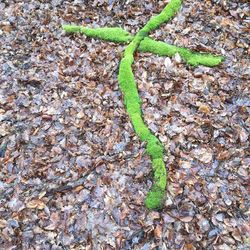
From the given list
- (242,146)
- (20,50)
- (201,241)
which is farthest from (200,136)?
(20,50)

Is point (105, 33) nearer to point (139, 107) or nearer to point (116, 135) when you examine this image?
point (139, 107)

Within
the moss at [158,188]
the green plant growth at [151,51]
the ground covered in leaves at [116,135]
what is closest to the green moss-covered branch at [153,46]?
the green plant growth at [151,51]

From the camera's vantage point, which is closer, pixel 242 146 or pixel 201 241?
pixel 201 241

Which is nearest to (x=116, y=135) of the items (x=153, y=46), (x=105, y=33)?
(x=153, y=46)

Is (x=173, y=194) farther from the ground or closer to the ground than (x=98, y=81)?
closer to the ground

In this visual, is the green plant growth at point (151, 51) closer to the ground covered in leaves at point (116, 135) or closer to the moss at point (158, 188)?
the moss at point (158, 188)

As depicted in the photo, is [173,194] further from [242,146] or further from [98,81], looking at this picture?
[98,81]

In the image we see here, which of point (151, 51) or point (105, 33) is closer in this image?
point (151, 51)
